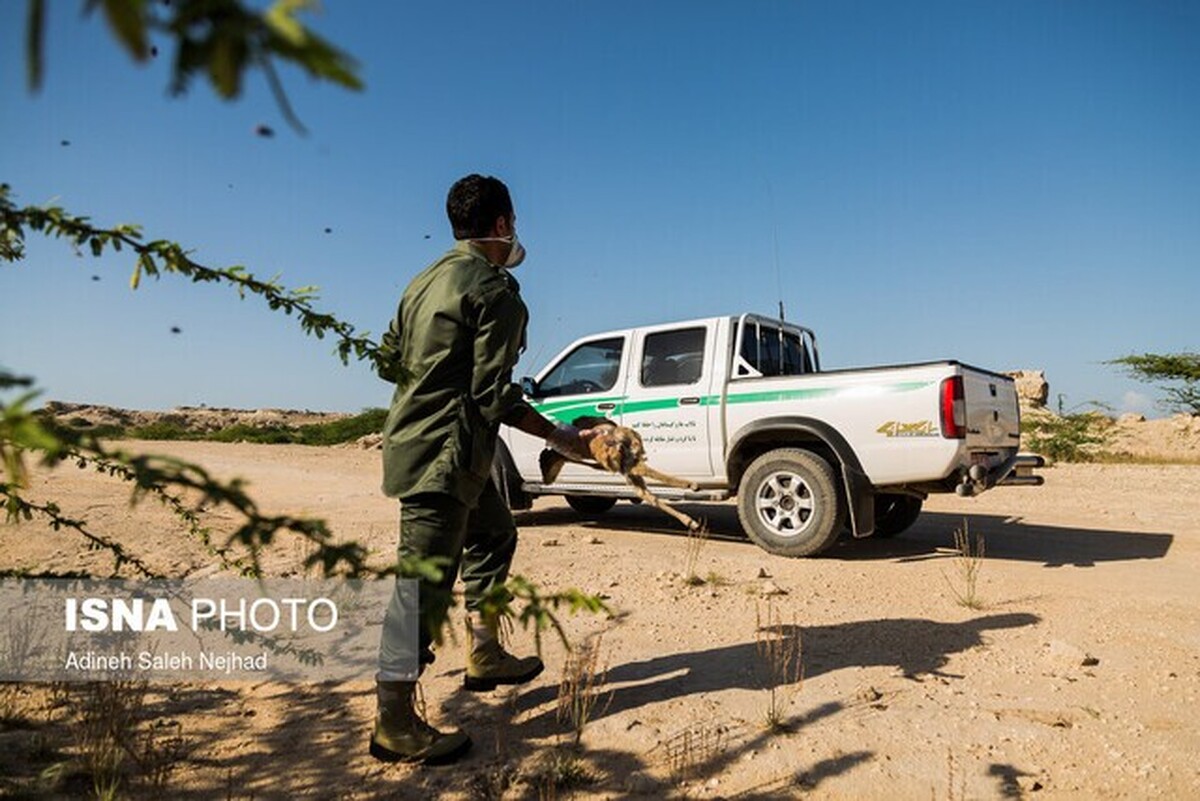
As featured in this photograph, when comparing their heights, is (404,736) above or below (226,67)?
below

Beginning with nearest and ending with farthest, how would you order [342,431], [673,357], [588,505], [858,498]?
[858,498] < [673,357] < [588,505] < [342,431]

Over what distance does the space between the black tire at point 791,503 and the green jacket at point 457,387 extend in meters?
4.08

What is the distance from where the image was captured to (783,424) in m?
6.53

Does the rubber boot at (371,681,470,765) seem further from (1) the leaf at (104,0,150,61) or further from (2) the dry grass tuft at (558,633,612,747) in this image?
(1) the leaf at (104,0,150,61)

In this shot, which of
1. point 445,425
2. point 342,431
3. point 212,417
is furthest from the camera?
point 212,417

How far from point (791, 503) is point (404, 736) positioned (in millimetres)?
4524

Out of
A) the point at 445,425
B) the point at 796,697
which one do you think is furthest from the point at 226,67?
the point at 796,697

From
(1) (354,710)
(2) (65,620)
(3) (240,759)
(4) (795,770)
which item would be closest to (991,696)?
(4) (795,770)

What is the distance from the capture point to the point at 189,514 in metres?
3.07

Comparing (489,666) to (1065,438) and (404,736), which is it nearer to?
(404,736)

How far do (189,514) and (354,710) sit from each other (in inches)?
43.6

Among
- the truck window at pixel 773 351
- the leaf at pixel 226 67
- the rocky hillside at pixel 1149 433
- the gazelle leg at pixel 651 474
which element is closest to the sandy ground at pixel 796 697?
the gazelle leg at pixel 651 474

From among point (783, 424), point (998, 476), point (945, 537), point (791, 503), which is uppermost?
point (783, 424)

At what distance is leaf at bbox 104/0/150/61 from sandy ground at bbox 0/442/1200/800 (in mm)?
2345
